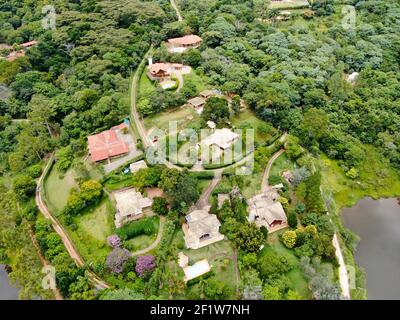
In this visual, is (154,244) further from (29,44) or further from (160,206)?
(29,44)

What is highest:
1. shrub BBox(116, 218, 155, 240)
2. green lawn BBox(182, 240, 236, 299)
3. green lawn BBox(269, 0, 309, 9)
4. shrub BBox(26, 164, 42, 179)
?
green lawn BBox(269, 0, 309, 9)

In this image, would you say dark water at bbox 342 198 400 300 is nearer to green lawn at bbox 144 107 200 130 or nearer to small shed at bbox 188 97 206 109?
green lawn at bbox 144 107 200 130

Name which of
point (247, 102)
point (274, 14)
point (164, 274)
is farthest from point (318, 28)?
point (164, 274)

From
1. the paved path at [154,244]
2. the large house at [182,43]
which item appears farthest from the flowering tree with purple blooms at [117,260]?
the large house at [182,43]

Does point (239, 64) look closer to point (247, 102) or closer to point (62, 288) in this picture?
point (247, 102)

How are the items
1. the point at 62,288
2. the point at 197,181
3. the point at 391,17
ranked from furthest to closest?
the point at 391,17 < the point at 197,181 < the point at 62,288

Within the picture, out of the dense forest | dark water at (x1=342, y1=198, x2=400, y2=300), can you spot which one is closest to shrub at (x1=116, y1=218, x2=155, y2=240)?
the dense forest
